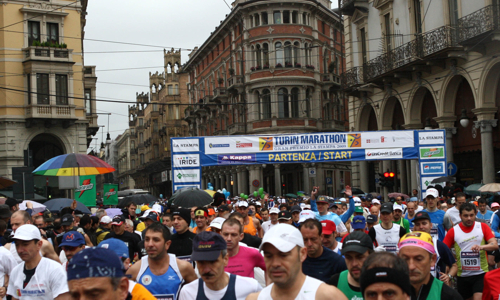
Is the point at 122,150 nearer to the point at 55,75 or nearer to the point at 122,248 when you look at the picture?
the point at 55,75

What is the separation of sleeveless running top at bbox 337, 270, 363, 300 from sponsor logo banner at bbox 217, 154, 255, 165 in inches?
674

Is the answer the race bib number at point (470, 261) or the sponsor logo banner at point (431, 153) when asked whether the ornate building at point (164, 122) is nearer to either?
the sponsor logo banner at point (431, 153)

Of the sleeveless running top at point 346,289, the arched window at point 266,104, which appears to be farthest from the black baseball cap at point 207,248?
the arched window at point 266,104

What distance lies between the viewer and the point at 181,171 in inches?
850

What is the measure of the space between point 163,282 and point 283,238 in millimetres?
2357

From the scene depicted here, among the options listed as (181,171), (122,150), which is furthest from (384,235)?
(122,150)

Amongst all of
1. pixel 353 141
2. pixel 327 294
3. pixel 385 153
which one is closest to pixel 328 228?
pixel 327 294

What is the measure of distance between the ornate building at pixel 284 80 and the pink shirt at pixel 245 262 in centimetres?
3731

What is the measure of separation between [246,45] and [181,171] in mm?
27861

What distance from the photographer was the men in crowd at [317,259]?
20.7 feet

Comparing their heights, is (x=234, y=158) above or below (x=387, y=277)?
above

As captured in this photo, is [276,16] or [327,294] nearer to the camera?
[327,294]

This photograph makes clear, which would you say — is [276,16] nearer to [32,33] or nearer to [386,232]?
[32,33]

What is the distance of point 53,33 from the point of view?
3544 centimetres
